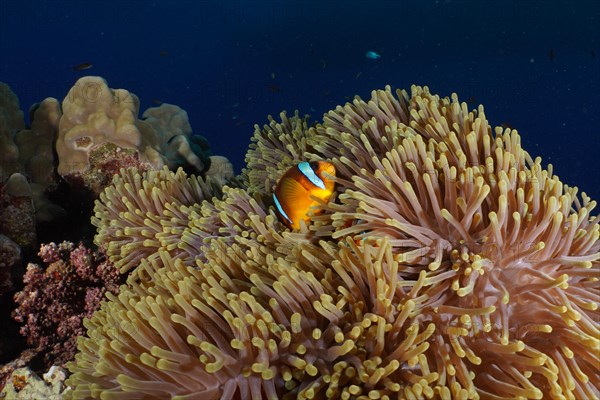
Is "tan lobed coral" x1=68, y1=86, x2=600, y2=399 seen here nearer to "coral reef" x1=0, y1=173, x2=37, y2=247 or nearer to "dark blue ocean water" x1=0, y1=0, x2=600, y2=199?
"coral reef" x1=0, y1=173, x2=37, y2=247

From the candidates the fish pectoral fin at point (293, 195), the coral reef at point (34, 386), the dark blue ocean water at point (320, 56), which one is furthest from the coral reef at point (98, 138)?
the dark blue ocean water at point (320, 56)

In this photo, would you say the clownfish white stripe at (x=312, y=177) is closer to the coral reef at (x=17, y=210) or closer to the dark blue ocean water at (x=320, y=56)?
the coral reef at (x=17, y=210)

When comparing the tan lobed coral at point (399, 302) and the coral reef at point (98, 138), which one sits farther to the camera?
the coral reef at point (98, 138)

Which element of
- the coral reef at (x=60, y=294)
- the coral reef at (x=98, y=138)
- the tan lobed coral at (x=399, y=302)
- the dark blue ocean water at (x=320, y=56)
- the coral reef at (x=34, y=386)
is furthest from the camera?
the dark blue ocean water at (x=320, y=56)

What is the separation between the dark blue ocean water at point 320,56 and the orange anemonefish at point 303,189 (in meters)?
20.1

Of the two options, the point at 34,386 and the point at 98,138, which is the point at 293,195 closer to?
the point at 34,386

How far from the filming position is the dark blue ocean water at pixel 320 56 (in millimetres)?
→ 32219

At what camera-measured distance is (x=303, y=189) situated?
176 cm

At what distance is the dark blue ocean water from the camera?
32.2 m

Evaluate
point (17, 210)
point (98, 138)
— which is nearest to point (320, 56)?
point (98, 138)

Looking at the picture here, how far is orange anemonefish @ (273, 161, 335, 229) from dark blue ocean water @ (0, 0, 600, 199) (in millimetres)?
A: 20102

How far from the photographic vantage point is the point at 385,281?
1.35m

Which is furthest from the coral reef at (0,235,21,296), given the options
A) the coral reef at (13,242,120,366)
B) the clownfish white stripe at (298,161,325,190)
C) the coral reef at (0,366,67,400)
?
the clownfish white stripe at (298,161,325,190)

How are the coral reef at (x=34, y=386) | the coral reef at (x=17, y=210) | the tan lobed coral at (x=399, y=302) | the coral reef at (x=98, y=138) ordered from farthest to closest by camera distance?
1. the coral reef at (x=98, y=138)
2. the coral reef at (x=17, y=210)
3. the coral reef at (x=34, y=386)
4. the tan lobed coral at (x=399, y=302)
